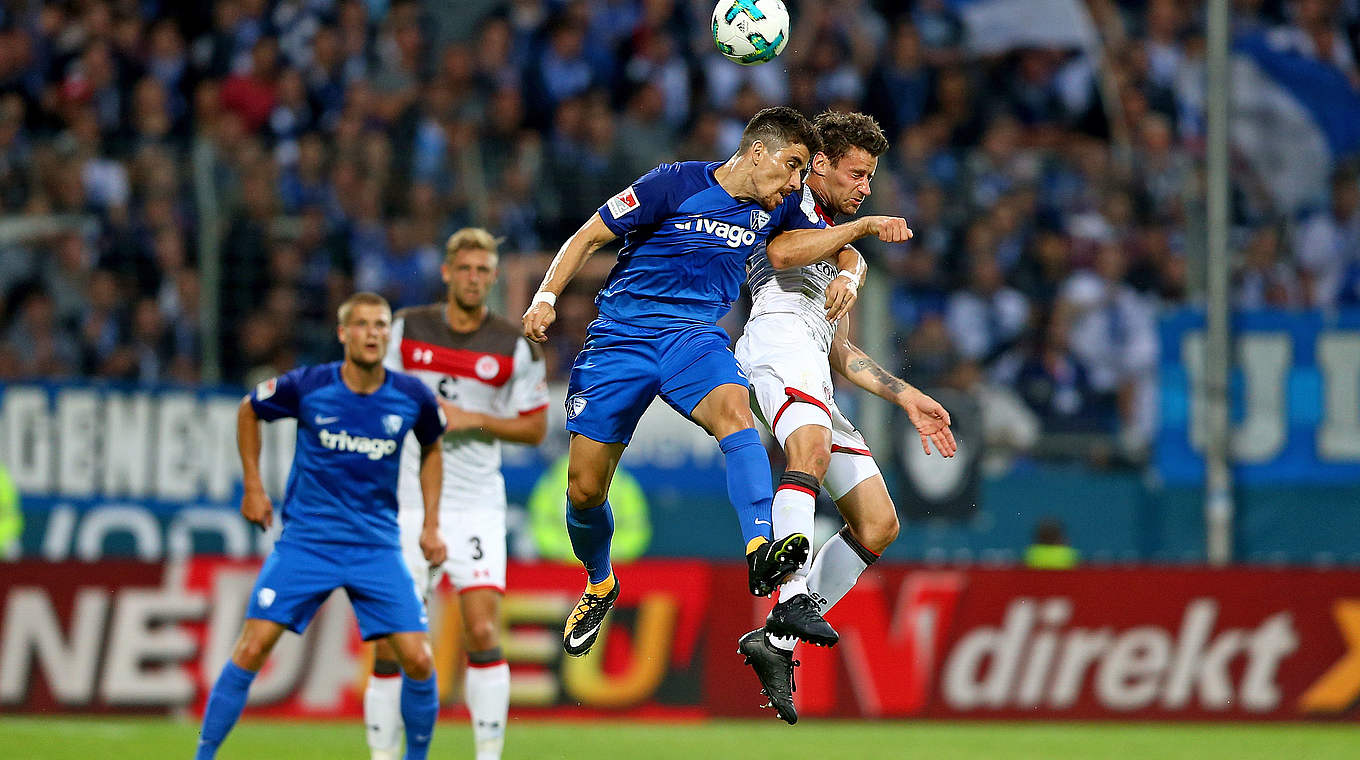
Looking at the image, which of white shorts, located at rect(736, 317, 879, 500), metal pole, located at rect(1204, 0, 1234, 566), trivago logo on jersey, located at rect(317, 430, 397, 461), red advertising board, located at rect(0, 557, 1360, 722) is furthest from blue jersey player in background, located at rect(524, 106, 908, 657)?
metal pole, located at rect(1204, 0, 1234, 566)

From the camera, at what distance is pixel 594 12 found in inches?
703

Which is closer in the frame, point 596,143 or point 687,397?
point 687,397

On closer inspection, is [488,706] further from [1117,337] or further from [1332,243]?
[1332,243]

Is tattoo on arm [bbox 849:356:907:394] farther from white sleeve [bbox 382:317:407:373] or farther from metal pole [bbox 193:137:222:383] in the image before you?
metal pole [bbox 193:137:222:383]

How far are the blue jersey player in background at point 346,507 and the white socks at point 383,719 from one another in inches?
9.1

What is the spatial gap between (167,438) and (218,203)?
6.48ft

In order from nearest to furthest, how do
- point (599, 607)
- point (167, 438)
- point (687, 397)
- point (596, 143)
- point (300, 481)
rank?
1. point (687, 397)
2. point (599, 607)
3. point (300, 481)
4. point (167, 438)
5. point (596, 143)

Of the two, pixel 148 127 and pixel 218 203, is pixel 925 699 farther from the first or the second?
pixel 148 127

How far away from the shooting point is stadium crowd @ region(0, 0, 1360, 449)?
48.1ft

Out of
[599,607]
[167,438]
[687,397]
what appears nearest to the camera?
[687,397]

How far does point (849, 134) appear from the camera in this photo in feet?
25.8

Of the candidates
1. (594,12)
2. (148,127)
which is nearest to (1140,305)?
(594,12)

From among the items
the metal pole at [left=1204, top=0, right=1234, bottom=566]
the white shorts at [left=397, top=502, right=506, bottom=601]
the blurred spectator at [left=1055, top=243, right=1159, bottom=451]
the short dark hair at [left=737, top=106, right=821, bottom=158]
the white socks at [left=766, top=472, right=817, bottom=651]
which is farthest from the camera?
the blurred spectator at [left=1055, top=243, right=1159, bottom=451]

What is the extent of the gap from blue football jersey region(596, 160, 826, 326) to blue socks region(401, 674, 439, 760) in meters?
2.66
